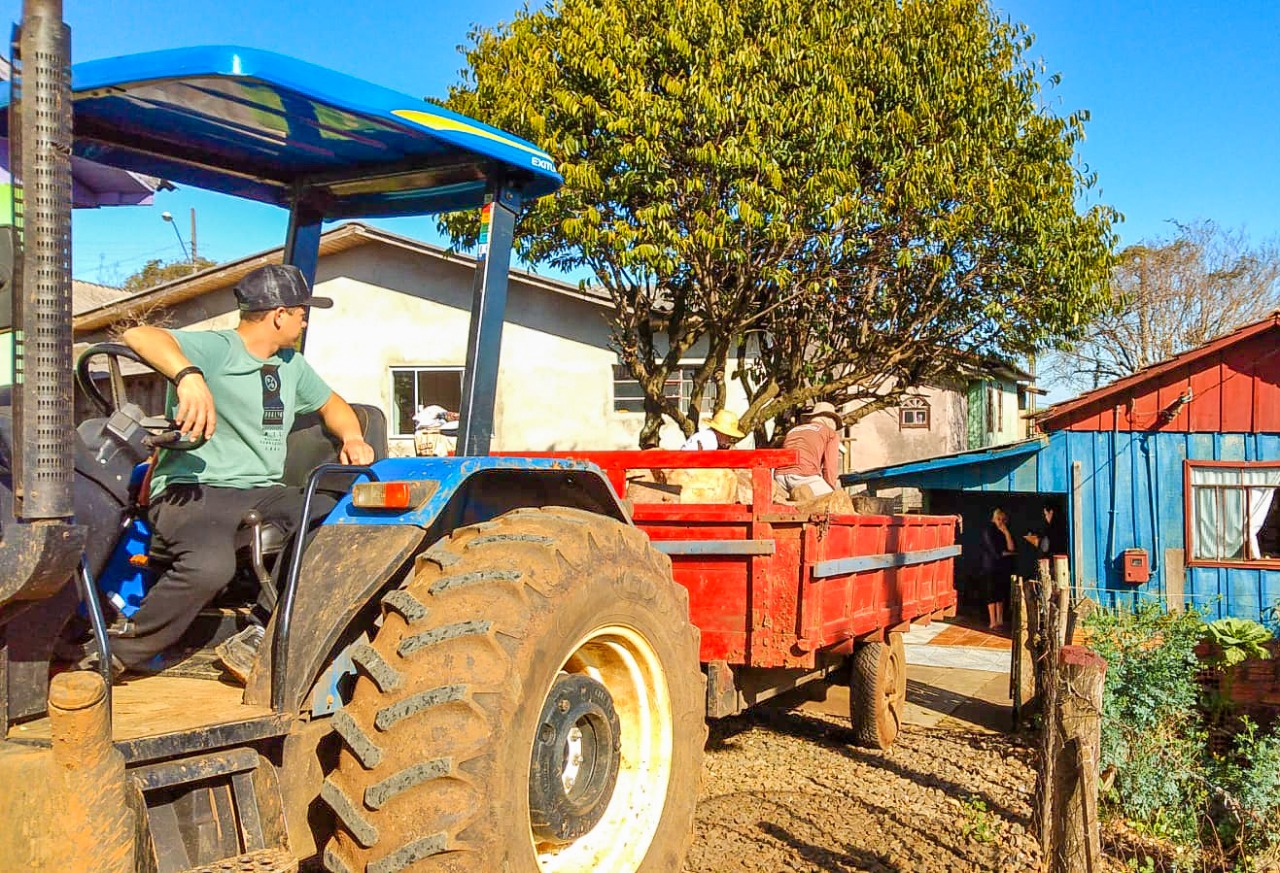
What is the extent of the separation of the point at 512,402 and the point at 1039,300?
26.3 ft

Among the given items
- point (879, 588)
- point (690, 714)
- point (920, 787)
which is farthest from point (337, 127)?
point (920, 787)

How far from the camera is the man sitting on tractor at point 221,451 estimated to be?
2939 millimetres

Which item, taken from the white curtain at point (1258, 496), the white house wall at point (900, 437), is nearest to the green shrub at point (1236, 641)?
the white curtain at point (1258, 496)

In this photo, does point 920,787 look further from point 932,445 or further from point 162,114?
point 932,445

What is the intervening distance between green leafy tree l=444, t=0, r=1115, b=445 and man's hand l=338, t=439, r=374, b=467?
6.94 m

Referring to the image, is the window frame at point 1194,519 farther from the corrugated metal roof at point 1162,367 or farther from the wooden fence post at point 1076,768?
the wooden fence post at point 1076,768

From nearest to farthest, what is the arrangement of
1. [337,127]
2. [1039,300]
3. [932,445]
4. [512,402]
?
[337,127] → [1039,300] → [512,402] → [932,445]

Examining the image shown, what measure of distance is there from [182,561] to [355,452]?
828mm

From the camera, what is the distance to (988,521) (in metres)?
18.1

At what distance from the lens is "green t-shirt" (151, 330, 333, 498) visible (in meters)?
3.12

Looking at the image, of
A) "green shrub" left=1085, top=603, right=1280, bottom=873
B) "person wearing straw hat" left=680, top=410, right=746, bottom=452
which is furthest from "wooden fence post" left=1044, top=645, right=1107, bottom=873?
"person wearing straw hat" left=680, top=410, right=746, bottom=452

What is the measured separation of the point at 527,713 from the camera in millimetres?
2764

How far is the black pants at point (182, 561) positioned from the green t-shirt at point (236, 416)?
6 centimetres

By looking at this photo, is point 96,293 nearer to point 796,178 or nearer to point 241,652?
point 796,178
